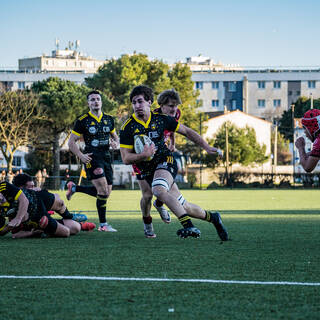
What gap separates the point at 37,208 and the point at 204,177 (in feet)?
202

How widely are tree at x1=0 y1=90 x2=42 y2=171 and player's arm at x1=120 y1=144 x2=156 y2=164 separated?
44.3m

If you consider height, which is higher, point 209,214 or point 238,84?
point 238,84

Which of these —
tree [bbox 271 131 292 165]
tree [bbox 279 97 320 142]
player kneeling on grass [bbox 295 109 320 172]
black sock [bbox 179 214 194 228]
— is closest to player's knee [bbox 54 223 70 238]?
black sock [bbox 179 214 194 228]

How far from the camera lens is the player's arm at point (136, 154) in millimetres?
8203

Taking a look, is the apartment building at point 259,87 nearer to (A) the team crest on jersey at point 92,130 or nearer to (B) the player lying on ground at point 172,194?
(A) the team crest on jersey at point 92,130

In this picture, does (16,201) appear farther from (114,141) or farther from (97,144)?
(114,141)

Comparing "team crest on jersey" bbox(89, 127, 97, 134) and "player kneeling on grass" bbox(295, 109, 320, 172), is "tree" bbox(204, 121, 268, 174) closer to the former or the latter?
"team crest on jersey" bbox(89, 127, 97, 134)

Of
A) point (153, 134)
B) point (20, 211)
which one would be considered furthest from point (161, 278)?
point (20, 211)

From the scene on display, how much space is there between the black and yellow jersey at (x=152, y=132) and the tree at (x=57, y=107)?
46.9 metres

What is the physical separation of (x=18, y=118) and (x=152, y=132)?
46.1 m

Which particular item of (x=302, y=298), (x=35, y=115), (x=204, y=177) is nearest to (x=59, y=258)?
(x=302, y=298)

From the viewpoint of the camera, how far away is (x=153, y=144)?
830 cm

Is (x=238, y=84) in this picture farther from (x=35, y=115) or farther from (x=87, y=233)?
(x=87, y=233)

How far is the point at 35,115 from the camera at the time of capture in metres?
55.5
